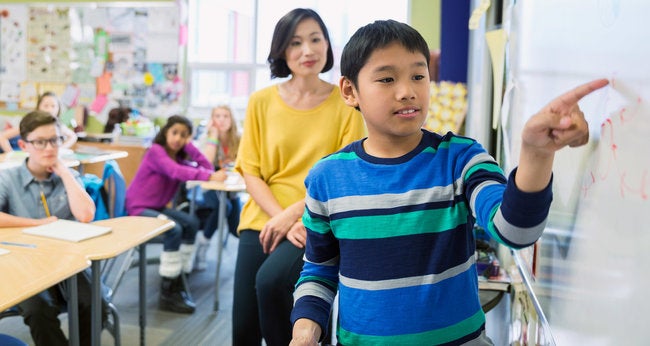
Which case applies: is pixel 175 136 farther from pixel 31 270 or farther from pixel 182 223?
pixel 31 270

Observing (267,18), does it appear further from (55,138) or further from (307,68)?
(307,68)

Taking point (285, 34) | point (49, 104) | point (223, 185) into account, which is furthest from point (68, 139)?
point (285, 34)

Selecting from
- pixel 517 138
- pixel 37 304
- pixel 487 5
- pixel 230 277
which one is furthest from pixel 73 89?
pixel 517 138

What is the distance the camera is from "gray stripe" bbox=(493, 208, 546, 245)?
74 centimetres

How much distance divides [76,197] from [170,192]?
4.44 ft

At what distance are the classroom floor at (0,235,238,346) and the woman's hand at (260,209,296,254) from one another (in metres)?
1.46

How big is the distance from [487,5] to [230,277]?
2439 mm

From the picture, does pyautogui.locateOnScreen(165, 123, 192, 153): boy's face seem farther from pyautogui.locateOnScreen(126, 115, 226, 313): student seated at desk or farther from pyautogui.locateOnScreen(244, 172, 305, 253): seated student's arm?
pyautogui.locateOnScreen(244, 172, 305, 253): seated student's arm

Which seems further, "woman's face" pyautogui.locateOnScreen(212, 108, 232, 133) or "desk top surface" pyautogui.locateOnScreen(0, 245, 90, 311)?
"woman's face" pyautogui.locateOnScreen(212, 108, 232, 133)

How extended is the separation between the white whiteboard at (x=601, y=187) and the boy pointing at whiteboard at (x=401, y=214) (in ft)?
0.51

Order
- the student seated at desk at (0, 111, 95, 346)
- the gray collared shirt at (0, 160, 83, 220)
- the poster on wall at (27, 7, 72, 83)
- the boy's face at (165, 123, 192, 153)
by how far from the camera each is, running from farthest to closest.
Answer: the poster on wall at (27, 7, 72, 83) → the boy's face at (165, 123, 192, 153) → the gray collared shirt at (0, 160, 83, 220) → the student seated at desk at (0, 111, 95, 346)

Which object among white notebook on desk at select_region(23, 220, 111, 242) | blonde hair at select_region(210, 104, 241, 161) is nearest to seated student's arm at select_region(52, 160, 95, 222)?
white notebook on desk at select_region(23, 220, 111, 242)

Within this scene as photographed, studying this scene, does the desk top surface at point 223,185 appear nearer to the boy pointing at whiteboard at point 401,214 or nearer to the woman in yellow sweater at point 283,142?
the woman in yellow sweater at point 283,142

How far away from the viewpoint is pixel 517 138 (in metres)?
1.70
